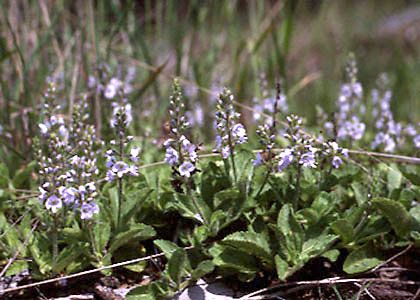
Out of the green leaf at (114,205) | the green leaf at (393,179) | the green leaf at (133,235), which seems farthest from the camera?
the green leaf at (393,179)

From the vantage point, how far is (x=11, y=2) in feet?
14.8

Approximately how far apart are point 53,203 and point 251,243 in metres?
0.89

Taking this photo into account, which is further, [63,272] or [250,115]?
[250,115]

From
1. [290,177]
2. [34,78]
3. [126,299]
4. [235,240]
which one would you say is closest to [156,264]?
[126,299]

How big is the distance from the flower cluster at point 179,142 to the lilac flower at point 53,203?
0.51 metres

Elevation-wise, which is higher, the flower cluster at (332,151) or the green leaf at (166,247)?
A: the flower cluster at (332,151)

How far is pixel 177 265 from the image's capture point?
2467 mm

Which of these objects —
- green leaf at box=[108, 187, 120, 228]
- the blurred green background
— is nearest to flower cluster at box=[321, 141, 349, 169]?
green leaf at box=[108, 187, 120, 228]

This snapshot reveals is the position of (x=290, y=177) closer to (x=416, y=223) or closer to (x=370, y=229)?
(x=370, y=229)

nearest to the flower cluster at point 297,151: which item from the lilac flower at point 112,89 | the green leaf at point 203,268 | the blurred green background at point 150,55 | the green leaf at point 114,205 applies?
the green leaf at point 203,268

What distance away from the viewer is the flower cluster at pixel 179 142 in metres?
2.48

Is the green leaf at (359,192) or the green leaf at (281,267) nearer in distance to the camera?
the green leaf at (281,267)

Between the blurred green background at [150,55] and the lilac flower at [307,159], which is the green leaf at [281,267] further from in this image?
the blurred green background at [150,55]

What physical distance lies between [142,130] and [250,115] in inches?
52.8
